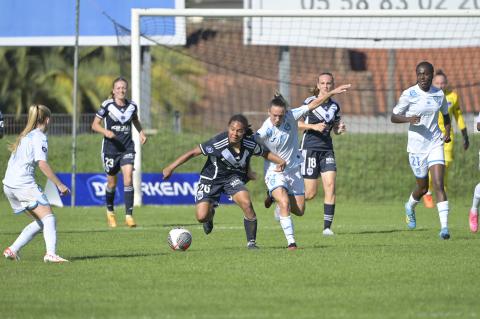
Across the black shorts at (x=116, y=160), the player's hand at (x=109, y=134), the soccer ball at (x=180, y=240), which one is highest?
the player's hand at (x=109, y=134)

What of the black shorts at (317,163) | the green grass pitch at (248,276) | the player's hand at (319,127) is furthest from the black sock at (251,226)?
the black shorts at (317,163)

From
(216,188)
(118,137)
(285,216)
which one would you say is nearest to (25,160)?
(216,188)

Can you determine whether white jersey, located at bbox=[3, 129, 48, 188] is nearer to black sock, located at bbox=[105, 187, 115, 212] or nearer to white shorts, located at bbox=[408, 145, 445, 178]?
white shorts, located at bbox=[408, 145, 445, 178]

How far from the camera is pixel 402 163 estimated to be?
26000 millimetres

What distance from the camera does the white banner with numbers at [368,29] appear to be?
24453mm

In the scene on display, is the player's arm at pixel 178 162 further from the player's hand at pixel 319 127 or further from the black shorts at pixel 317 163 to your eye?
the black shorts at pixel 317 163

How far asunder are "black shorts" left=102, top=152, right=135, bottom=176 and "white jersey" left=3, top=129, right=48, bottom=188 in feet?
20.4

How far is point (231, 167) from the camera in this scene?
42.4 feet

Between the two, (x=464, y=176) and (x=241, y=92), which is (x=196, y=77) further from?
(x=464, y=176)

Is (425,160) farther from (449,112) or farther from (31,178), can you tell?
(31,178)

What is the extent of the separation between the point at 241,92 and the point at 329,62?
2684 mm

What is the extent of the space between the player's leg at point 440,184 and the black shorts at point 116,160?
17.8ft

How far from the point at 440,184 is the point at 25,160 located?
5.67 metres

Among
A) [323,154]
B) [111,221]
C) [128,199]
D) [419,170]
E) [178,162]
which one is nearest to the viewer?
[178,162]
